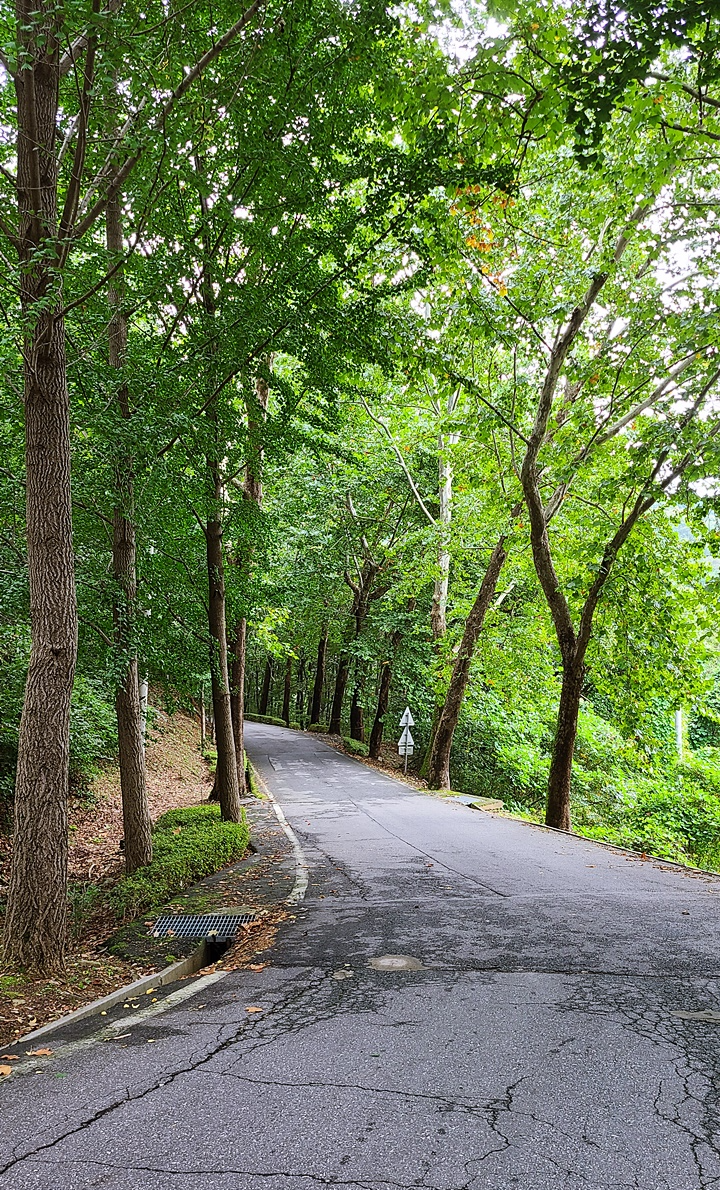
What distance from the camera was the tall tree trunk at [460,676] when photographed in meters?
18.2

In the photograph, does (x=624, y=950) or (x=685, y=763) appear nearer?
(x=624, y=950)

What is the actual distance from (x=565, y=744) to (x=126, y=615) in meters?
9.47

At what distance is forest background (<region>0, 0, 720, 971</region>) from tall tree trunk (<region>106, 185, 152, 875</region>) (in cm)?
3

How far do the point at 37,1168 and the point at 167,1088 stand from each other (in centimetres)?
78

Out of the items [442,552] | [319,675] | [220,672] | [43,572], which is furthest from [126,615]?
[319,675]

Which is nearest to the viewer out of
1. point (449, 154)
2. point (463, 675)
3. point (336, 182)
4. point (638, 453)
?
point (449, 154)

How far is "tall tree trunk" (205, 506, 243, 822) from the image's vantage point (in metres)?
10.9

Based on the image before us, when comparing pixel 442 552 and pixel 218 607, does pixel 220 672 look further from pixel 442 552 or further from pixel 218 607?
pixel 442 552

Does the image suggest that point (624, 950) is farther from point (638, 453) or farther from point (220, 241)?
point (220, 241)

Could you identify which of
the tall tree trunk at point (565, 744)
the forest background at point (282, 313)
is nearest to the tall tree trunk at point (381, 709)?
the forest background at point (282, 313)

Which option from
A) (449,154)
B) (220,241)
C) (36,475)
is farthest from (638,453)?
(36,475)

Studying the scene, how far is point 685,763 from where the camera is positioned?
901 inches

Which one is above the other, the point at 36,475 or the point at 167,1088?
the point at 36,475

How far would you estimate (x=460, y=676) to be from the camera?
771 inches
